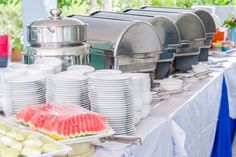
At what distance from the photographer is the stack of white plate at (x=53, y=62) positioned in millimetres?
1436

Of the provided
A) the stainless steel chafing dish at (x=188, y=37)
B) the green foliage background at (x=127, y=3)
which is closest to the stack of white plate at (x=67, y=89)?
the stainless steel chafing dish at (x=188, y=37)

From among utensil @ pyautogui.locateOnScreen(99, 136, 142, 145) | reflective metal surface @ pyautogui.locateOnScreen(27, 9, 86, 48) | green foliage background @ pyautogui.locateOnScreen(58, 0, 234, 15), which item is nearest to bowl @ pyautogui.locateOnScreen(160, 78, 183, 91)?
reflective metal surface @ pyautogui.locateOnScreen(27, 9, 86, 48)

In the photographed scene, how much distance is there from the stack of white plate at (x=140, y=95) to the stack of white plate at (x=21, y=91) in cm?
28

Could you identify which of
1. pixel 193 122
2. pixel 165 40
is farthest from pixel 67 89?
pixel 165 40

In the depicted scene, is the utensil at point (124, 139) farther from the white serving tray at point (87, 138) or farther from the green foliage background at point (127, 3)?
the green foliage background at point (127, 3)

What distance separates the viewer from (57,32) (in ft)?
4.93

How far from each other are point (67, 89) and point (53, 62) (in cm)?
28

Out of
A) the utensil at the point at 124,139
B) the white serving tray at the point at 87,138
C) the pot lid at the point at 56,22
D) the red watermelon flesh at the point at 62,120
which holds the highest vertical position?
the pot lid at the point at 56,22

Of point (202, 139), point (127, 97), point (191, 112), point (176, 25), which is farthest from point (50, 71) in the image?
point (176, 25)

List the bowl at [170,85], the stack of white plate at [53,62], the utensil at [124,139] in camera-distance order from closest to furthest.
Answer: the utensil at [124,139] → the stack of white plate at [53,62] → the bowl at [170,85]

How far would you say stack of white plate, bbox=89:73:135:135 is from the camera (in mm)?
1162

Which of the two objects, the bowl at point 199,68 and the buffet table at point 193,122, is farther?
the bowl at point 199,68

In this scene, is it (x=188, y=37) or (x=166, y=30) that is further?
(x=188, y=37)

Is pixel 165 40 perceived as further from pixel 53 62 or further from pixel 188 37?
pixel 53 62
